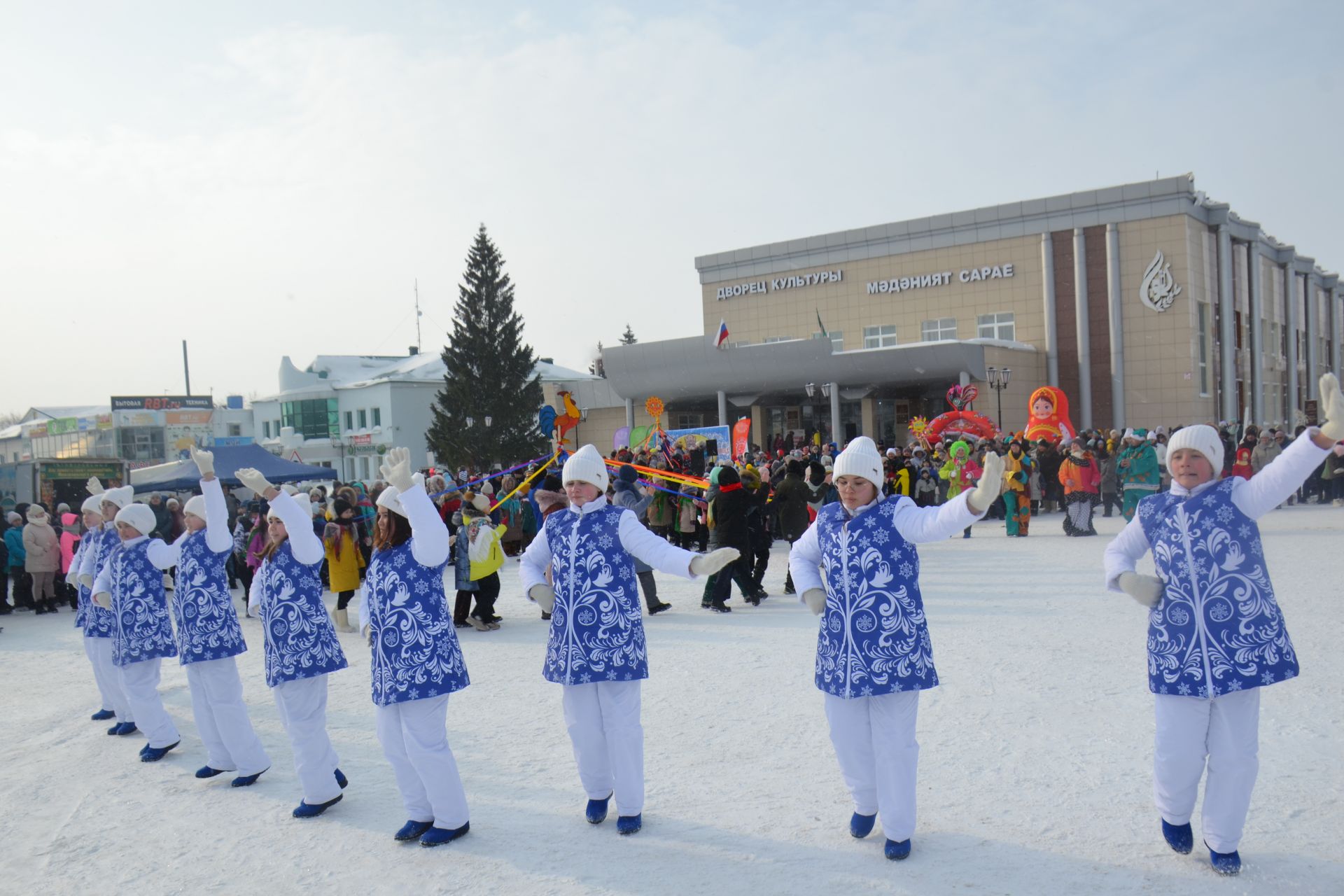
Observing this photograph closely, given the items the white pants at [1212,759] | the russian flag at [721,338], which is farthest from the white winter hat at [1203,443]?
the russian flag at [721,338]

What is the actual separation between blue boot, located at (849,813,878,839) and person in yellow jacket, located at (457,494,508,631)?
609cm

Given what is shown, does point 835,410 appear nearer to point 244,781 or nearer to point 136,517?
point 136,517

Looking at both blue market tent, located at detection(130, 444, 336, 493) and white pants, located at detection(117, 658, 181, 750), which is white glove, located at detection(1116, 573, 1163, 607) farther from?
blue market tent, located at detection(130, 444, 336, 493)

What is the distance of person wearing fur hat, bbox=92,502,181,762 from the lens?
6.30 metres

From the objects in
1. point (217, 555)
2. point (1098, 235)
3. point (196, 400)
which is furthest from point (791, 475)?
point (196, 400)

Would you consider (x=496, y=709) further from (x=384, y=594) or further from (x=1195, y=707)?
(x=1195, y=707)

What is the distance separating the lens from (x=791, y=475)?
1151 centimetres

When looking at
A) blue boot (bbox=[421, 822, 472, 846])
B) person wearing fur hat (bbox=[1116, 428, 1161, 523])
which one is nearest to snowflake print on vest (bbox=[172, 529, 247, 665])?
blue boot (bbox=[421, 822, 472, 846])

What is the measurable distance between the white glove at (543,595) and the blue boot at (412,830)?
1.14 meters

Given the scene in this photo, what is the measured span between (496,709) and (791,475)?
5569mm

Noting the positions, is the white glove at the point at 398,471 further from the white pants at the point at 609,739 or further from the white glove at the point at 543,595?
the white pants at the point at 609,739

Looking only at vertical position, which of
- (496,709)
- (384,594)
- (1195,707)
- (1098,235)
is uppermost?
(1098,235)

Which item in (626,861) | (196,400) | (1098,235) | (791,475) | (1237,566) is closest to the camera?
(1237,566)

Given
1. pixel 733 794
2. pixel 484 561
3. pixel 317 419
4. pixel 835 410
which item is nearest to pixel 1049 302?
pixel 835 410
